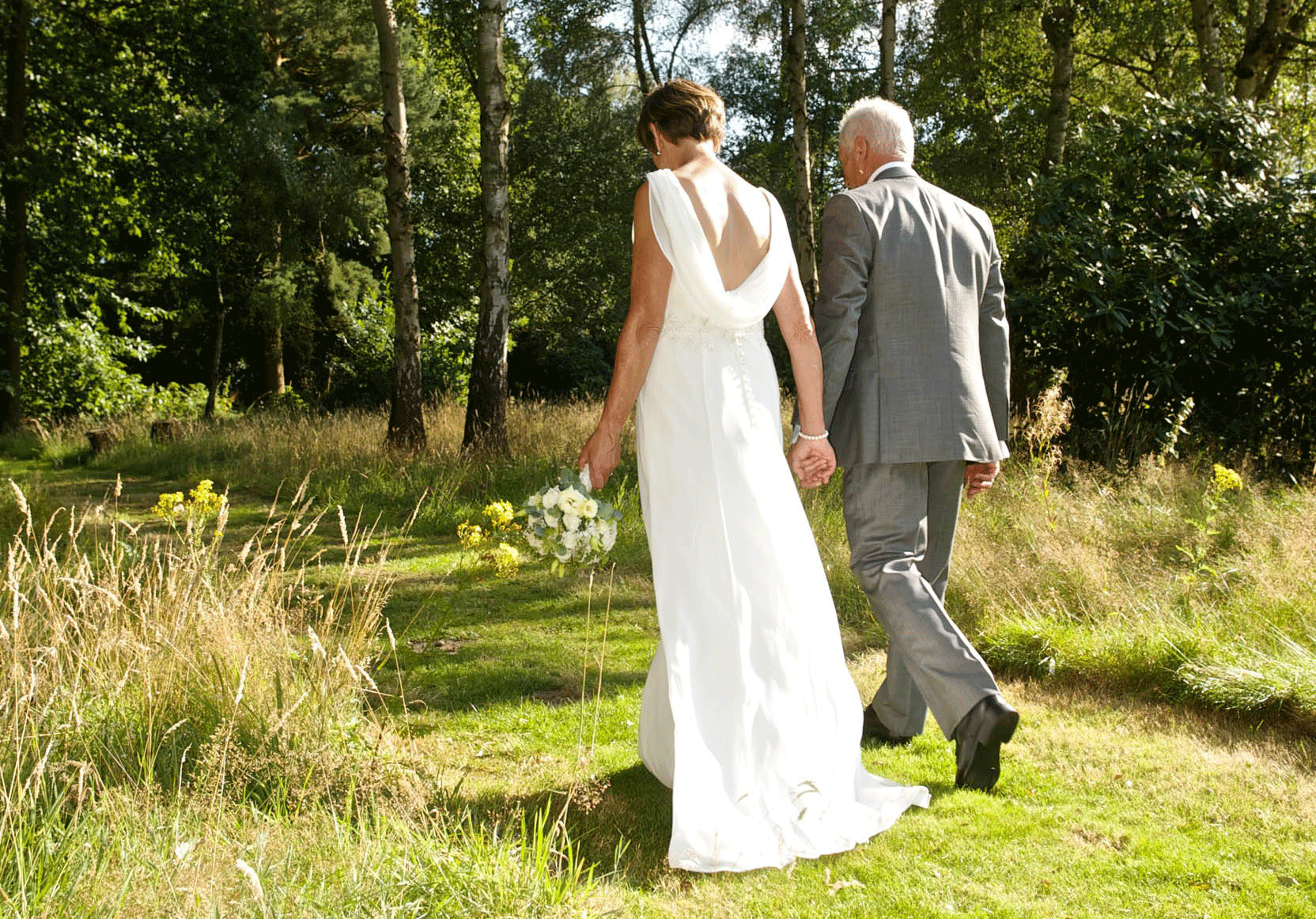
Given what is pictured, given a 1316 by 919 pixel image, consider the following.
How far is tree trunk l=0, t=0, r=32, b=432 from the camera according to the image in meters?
15.4

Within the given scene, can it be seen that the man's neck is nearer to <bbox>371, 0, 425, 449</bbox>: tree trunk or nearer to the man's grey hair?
the man's grey hair

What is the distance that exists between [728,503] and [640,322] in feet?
2.24

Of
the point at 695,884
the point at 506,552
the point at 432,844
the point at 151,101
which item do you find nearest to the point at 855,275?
the point at 506,552

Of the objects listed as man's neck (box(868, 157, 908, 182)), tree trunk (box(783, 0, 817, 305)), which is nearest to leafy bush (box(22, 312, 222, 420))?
tree trunk (box(783, 0, 817, 305))

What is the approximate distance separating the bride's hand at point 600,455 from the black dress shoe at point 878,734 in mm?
1565

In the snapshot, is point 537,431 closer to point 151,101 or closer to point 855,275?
point 855,275

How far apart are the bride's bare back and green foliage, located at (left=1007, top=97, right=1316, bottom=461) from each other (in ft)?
19.9

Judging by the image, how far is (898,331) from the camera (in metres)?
3.67

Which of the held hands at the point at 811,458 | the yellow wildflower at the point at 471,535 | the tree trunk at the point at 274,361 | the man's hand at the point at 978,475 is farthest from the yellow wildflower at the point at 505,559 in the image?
the tree trunk at the point at 274,361

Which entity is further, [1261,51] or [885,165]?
[1261,51]

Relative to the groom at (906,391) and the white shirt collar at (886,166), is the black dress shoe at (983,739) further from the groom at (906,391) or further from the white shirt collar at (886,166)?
the white shirt collar at (886,166)

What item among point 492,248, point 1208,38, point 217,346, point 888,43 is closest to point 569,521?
point 492,248

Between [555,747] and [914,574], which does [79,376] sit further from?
[914,574]

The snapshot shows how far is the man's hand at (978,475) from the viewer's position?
3.97 metres
